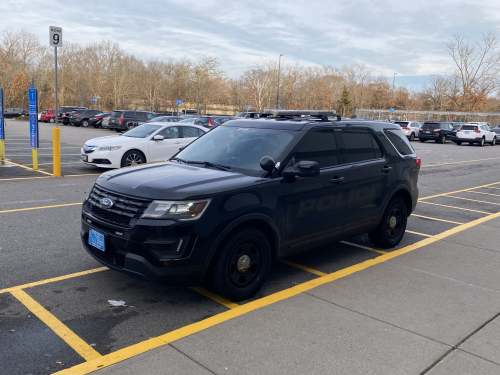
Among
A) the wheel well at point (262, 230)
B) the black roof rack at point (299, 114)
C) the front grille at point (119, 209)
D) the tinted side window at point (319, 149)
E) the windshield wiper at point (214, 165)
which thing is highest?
the black roof rack at point (299, 114)

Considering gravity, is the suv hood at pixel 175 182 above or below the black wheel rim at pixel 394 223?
above

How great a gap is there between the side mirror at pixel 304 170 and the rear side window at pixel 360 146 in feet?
3.41

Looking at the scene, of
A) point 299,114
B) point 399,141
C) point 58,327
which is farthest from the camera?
point 399,141

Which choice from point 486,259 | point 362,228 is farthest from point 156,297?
point 486,259

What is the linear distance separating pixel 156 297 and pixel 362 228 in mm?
2755

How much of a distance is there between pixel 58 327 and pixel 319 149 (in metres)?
3.21

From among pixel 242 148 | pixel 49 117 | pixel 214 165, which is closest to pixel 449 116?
pixel 49 117

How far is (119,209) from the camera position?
425 centimetres

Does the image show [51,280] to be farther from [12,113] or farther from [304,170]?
[12,113]

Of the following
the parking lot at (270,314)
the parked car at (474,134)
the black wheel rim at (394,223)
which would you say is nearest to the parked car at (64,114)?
the parked car at (474,134)

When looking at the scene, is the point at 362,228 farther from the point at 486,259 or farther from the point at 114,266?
the point at 114,266

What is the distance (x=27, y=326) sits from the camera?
3764 millimetres

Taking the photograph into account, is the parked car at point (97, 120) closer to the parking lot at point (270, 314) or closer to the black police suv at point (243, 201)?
the parking lot at point (270, 314)

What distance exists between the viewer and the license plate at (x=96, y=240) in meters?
4.30
